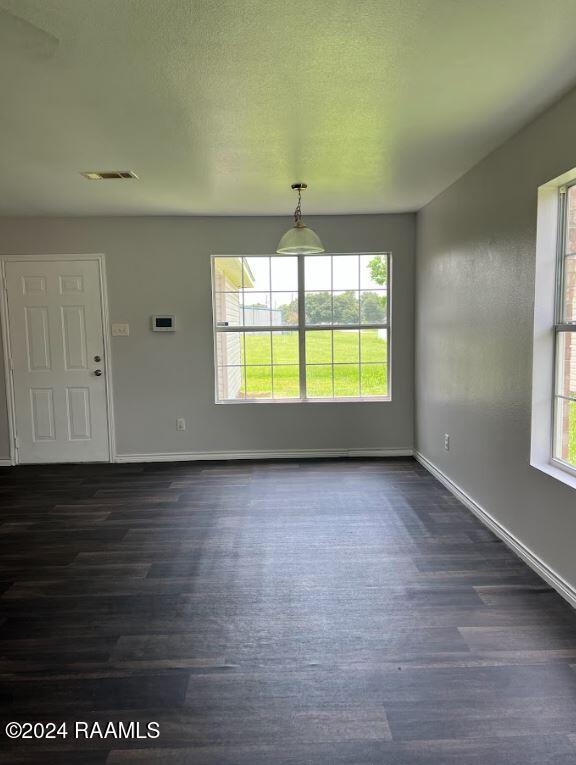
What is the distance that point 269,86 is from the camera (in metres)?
2.12

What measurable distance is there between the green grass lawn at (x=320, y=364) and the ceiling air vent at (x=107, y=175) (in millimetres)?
1969

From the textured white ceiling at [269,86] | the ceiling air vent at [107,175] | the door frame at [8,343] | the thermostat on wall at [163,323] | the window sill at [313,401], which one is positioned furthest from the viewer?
the window sill at [313,401]

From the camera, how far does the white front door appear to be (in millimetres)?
4633

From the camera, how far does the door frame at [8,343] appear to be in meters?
4.60

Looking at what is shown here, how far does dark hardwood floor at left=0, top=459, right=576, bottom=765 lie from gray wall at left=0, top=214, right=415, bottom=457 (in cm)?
133

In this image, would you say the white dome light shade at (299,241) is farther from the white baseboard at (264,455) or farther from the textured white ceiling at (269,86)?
the white baseboard at (264,455)

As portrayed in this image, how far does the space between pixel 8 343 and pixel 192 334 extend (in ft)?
6.00

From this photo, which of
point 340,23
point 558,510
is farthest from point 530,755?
point 340,23

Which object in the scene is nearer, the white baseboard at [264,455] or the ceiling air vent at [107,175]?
the ceiling air vent at [107,175]

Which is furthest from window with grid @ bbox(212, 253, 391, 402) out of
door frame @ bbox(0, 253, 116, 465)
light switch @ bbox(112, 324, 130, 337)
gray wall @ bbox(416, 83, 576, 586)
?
door frame @ bbox(0, 253, 116, 465)

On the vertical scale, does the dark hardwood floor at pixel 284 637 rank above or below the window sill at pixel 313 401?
below

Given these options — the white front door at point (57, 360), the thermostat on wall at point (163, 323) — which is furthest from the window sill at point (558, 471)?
the white front door at point (57, 360)

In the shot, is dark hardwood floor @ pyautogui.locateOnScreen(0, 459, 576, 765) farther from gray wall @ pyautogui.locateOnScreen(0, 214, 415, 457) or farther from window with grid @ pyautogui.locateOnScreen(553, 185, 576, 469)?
gray wall @ pyautogui.locateOnScreen(0, 214, 415, 457)

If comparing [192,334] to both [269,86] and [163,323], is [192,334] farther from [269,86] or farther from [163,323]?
[269,86]
